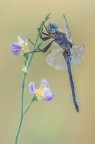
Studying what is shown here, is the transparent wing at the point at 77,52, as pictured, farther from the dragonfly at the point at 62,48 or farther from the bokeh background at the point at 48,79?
the bokeh background at the point at 48,79

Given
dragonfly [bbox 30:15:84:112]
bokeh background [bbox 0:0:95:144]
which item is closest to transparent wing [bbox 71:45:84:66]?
dragonfly [bbox 30:15:84:112]

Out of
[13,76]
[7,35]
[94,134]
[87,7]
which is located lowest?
[94,134]

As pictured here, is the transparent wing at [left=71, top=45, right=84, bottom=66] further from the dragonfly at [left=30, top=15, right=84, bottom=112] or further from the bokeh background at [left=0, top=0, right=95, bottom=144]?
the bokeh background at [left=0, top=0, right=95, bottom=144]

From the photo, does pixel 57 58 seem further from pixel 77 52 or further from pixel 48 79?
pixel 48 79

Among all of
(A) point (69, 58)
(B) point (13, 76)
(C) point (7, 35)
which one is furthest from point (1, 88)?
(A) point (69, 58)

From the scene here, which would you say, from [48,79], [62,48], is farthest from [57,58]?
[48,79]

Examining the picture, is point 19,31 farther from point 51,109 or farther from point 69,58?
point 69,58
